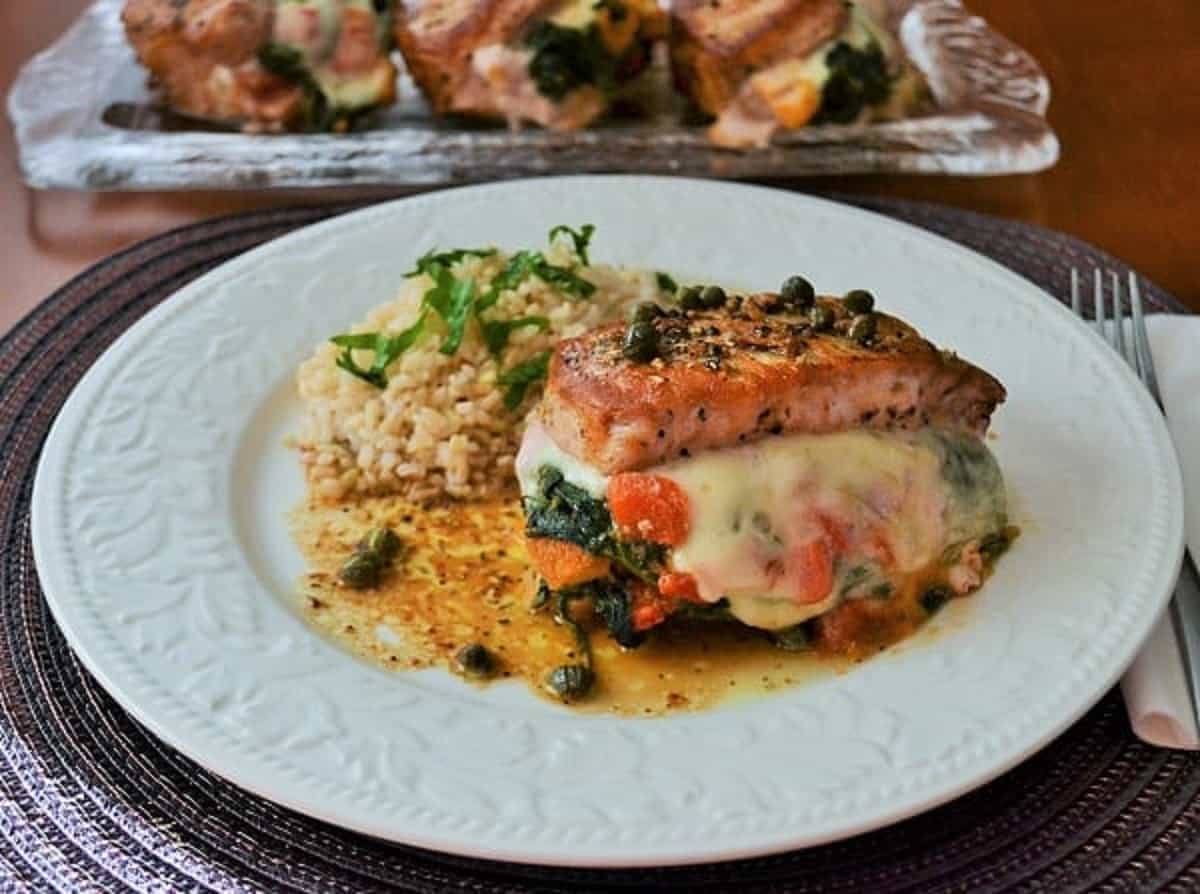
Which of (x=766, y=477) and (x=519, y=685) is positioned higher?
(x=766, y=477)

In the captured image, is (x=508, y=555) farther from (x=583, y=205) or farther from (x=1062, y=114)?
(x=1062, y=114)

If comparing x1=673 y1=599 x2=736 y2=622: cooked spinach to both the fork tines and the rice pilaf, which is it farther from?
the fork tines

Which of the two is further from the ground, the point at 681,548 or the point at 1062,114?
the point at 681,548

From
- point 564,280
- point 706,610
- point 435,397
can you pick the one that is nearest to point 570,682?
point 706,610

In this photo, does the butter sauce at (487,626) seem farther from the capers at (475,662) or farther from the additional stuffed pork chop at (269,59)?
the additional stuffed pork chop at (269,59)

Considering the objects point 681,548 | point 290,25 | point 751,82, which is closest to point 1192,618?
point 681,548

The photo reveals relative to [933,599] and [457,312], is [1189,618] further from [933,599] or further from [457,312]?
[457,312]

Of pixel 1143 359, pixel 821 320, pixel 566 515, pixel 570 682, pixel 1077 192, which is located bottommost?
pixel 1077 192
